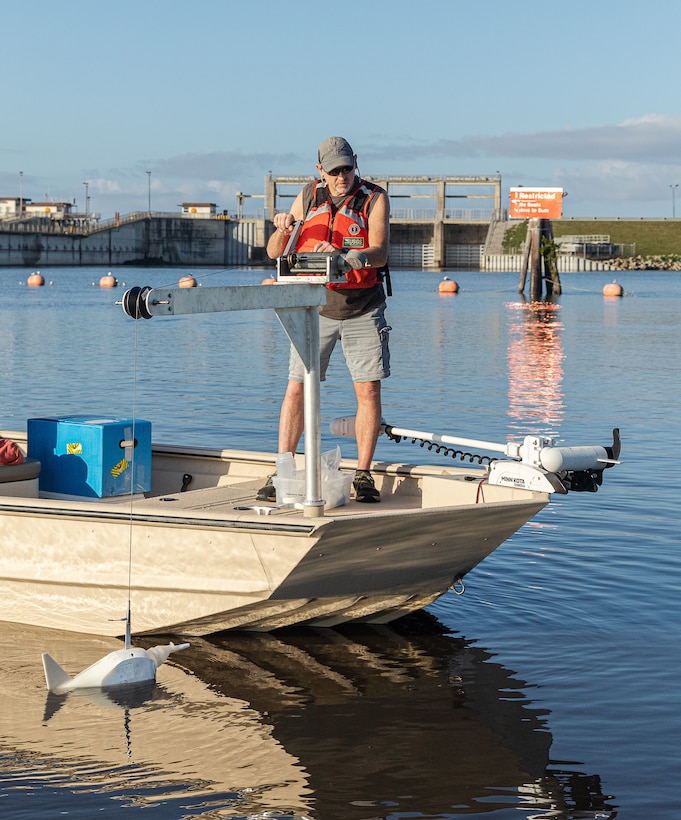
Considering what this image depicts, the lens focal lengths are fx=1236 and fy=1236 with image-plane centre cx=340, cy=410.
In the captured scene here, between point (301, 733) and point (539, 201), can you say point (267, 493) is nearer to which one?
point (301, 733)

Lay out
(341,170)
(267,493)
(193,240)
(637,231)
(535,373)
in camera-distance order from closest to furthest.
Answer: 1. (341,170)
2. (267,493)
3. (535,373)
4. (193,240)
5. (637,231)

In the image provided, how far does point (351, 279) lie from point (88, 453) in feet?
6.81

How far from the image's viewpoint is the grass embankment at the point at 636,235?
378 ft

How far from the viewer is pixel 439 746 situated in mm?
5812

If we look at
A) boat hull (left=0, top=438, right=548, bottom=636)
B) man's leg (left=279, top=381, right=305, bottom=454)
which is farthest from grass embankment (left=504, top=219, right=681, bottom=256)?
boat hull (left=0, top=438, right=548, bottom=636)

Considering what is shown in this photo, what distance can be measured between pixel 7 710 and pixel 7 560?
1.16 metres

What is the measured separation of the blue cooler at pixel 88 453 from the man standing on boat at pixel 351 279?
40.5 inches

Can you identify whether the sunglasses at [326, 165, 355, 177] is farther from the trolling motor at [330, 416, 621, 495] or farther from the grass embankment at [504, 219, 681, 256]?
the grass embankment at [504, 219, 681, 256]

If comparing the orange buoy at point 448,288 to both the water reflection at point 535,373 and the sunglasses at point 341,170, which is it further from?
the sunglasses at point 341,170

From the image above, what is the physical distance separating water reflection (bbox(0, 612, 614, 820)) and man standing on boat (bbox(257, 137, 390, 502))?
104cm

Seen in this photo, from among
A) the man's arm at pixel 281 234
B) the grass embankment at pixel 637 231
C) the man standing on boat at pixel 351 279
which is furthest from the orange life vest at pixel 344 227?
the grass embankment at pixel 637 231

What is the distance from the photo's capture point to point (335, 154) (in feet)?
23.1

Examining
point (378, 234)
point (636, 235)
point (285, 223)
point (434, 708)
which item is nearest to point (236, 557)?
point (434, 708)

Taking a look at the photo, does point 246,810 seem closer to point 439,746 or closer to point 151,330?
point 439,746
